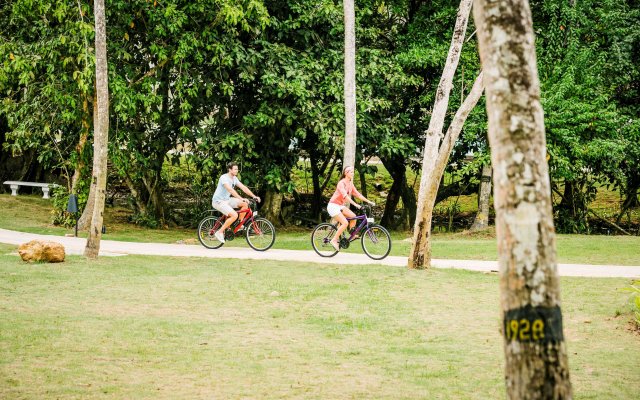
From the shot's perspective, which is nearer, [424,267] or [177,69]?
[424,267]

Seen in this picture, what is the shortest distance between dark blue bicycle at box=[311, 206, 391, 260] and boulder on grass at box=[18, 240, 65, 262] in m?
5.08

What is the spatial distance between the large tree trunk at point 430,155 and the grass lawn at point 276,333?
0.47 meters

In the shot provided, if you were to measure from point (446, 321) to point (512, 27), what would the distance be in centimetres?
644

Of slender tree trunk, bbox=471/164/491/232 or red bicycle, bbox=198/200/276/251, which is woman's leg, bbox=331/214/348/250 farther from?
slender tree trunk, bbox=471/164/491/232

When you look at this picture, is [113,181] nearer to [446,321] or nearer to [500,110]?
[446,321]

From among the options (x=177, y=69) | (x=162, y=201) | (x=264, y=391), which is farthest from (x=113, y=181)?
(x=264, y=391)

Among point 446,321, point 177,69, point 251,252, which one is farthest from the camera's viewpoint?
point 177,69

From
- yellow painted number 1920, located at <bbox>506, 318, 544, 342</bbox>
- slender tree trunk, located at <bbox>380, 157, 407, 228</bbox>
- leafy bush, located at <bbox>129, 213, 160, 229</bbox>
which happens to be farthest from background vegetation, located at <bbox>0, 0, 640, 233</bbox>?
yellow painted number 1920, located at <bbox>506, 318, 544, 342</bbox>

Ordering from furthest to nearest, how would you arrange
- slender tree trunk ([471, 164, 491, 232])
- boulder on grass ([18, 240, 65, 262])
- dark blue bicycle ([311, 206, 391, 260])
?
slender tree trunk ([471, 164, 491, 232]) < dark blue bicycle ([311, 206, 391, 260]) < boulder on grass ([18, 240, 65, 262])

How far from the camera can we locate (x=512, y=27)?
476cm

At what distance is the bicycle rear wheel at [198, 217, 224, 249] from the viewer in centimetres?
1838

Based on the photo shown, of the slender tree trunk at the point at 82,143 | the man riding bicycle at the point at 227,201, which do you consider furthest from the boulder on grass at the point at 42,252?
the slender tree trunk at the point at 82,143

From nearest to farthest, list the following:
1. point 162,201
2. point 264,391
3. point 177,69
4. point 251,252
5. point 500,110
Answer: point 500,110 < point 264,391 < point 251,252 < point 177,69 < point 162,201

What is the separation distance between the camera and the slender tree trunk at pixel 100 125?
15.2 m
